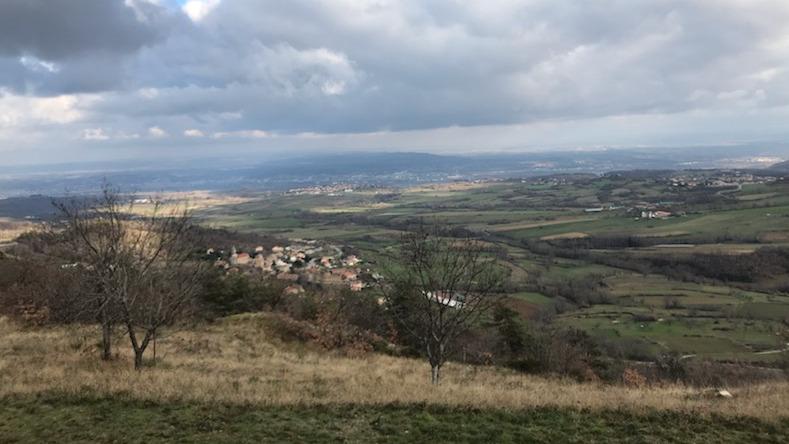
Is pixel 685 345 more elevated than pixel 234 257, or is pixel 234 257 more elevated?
pixel 234 257

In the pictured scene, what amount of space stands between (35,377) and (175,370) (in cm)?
341

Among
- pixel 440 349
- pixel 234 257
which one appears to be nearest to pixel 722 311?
pixel 440 349

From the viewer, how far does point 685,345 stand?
4075 centimetres

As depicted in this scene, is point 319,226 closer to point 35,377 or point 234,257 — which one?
point 234,257

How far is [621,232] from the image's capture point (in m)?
86.8

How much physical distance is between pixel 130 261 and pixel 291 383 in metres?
5.93

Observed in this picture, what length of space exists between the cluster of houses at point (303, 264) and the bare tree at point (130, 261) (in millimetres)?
36975

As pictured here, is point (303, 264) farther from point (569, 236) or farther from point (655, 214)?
point (655, 214)

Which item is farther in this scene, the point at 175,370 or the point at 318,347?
the point at 318,347

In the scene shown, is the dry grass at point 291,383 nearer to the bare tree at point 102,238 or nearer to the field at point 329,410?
the field at point 329,410

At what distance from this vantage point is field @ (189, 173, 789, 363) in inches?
1781

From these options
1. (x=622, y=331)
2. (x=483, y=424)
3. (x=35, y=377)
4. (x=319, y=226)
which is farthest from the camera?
(x=319, y=226)

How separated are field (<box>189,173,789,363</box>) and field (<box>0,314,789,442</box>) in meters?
11.4

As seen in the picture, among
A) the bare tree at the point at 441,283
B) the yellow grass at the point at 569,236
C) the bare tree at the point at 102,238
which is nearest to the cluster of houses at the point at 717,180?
the yellow grass at the point at 569,236
